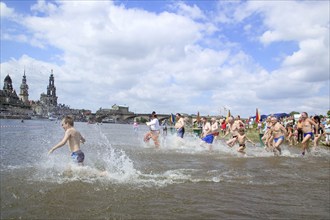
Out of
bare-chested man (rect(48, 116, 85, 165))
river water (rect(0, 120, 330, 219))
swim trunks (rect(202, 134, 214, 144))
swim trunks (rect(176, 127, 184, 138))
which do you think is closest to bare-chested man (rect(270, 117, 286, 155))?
swim trunks (rect(202, 134, 214, 144))

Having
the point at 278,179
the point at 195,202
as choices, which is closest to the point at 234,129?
the point at 278,179

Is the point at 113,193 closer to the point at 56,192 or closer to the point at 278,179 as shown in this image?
the point at 56,192

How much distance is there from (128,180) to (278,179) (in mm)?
3917

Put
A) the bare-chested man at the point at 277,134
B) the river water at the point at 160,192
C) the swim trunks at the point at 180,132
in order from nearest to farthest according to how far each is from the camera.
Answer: the river water at the point at 160,192 < the bare-chested man at the point at 277,134 < the swim trunks at the point at 180,132

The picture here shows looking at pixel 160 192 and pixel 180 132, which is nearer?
pixel 160 192

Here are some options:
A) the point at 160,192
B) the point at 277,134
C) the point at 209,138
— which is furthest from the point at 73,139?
the point at 209,138

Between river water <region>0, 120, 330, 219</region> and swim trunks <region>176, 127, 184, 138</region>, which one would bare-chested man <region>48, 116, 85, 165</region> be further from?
swim trunks <region>176, 127, 184, 138</region>

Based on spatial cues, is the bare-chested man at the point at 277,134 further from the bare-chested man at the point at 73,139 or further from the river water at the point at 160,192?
the bare-chested man at the point at 73,139

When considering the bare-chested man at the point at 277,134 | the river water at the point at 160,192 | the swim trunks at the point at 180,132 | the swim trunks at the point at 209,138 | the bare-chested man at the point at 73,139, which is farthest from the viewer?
the swim trunks at the point at 180,132

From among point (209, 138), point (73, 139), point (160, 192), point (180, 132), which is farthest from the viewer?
point (180, 132)

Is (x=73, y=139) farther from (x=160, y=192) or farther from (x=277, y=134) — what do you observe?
(x=277, y=134)

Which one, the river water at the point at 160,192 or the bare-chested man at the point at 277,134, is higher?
the bare-chested man at the point at 277,134

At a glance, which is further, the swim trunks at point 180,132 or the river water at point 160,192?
the swim trunks at point 180,132

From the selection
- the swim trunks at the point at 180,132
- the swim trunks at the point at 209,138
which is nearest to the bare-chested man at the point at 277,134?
the swim trunks at the point at 209,138
